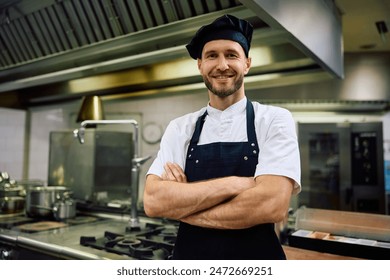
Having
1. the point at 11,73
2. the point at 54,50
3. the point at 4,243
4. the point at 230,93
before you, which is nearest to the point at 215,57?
A: the point at 230,93

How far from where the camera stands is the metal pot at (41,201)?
1618 mm

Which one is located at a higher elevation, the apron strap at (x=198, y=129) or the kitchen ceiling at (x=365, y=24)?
the kitchen ceiling at (x=365, y=24)

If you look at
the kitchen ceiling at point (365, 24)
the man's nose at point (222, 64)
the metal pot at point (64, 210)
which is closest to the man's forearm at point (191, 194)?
the man's nose at point (222, 64)

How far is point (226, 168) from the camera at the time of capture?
808mm

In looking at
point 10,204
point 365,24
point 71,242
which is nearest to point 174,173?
point 71,242

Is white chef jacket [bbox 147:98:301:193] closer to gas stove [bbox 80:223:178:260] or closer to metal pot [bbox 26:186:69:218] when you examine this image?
gas stove [bbox 80:223:178:260]

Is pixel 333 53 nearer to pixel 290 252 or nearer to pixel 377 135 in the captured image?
pixel 290 252

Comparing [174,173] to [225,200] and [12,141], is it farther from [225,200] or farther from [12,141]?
[12,141]

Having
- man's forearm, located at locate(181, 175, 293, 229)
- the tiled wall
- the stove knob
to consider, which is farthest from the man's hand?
the tiled wall

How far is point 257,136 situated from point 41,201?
1245 millimetres

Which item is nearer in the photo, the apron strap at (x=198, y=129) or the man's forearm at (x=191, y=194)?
the man's forearm at (x=191, y=194)

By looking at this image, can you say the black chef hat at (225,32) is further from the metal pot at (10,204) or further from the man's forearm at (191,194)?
the metal pot at (10,204)

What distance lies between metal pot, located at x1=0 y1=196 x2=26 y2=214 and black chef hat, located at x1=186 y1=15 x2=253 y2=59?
1.39 meters

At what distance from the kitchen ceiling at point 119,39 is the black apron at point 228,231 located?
0.39 metres
